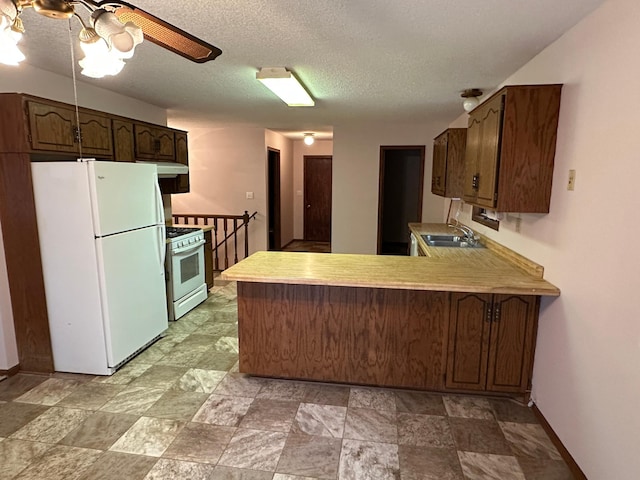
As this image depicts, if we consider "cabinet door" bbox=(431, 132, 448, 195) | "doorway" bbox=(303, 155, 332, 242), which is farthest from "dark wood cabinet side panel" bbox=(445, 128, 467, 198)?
"doorway" bbox=(303, 155, 332, 242)

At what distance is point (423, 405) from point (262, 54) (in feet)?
8.56

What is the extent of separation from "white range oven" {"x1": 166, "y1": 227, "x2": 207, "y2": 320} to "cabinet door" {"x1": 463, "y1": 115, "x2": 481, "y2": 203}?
286 centimetres

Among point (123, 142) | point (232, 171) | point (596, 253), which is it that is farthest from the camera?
point (232, 171)

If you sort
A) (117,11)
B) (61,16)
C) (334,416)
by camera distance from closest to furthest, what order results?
(61,16) → (117,11) → (334,416)

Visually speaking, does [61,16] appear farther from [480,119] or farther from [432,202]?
[432,202]

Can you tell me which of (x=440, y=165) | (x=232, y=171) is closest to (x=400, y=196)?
(x=440, y=165)

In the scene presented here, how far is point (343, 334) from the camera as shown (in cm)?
264

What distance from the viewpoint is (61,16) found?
126 cm

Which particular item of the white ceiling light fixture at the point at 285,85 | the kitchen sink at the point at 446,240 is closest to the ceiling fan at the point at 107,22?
the white ceiling light fixture at the point at 285,85

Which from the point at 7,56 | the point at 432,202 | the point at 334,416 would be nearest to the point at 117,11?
the point at 7,56

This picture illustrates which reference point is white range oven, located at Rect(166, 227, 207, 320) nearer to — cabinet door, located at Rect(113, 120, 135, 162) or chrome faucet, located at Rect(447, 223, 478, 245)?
cabinet door, located at Rect(113, 120, 135, 162)

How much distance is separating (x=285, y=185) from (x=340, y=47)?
5471mm

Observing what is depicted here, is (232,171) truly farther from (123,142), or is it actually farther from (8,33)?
(8,33)

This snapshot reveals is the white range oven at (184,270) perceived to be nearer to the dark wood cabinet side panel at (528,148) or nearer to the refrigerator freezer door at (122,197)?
the refrigerator freezer door at (122,197)
